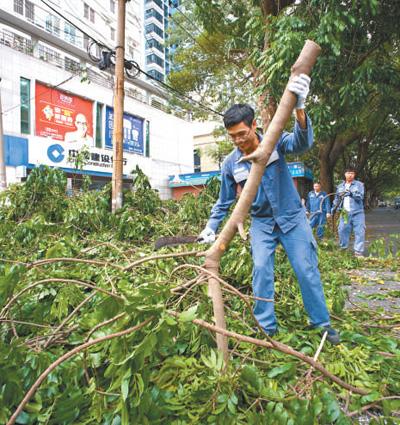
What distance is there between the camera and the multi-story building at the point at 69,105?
41.7 feet

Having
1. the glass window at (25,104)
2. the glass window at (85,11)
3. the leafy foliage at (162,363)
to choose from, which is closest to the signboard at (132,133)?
the glass window at (25,104)

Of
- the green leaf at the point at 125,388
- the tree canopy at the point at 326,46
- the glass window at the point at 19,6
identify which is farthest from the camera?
the glass window at the point at 19,6

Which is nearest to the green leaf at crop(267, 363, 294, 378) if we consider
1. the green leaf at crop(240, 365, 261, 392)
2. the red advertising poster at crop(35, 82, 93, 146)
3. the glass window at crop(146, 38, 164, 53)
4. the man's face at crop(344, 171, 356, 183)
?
the green leaf at crop(240, 365, 261, 392)

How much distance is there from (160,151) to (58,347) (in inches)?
→ 793

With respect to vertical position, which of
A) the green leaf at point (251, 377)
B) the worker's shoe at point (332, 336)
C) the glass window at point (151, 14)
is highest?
the glass window at point (151, 14)

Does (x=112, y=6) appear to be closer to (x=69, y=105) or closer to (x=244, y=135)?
(x=69, y=105)

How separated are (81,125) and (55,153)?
2.19 metres

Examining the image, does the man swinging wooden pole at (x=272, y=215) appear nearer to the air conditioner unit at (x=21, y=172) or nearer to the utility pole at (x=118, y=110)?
the utility pole at (x=118, y=110)

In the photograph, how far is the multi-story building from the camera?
12711 mm

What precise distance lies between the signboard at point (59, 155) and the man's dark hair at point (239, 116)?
1078cm

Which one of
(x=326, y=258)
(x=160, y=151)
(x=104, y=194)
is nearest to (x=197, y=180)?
(x=160, y=151)

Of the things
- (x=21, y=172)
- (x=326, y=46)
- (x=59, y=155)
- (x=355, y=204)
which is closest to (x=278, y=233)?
(x=326, y=46)

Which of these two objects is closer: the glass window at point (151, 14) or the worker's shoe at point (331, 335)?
the worker's shoe at point (331, 335)

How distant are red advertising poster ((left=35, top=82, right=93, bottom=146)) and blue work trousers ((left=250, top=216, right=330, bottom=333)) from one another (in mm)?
13145
